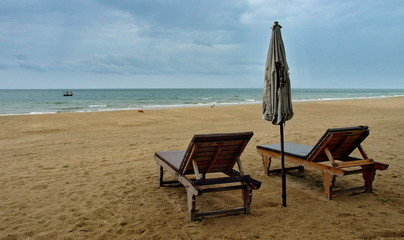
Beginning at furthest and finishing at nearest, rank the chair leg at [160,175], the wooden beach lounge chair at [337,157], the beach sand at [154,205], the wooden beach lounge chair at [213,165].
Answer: the chair leg at [160,175], the wooden beach lounge chair at [337,157], the wooden beach lounge chair at [213,165], the beach sand at [154,205]

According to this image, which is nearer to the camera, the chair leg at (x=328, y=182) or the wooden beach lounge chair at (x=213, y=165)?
the wooden beach lounge chair at (x=213, y=165)

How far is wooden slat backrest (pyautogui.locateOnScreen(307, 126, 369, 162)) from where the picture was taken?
4.60m

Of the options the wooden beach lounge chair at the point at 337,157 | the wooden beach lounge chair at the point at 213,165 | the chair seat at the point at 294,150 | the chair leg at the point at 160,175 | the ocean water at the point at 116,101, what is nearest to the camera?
the wooden beach lounge chair at the point at 213,165

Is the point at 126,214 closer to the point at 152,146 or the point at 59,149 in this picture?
the point at 152,146

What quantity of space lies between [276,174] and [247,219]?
A: 7.64ft

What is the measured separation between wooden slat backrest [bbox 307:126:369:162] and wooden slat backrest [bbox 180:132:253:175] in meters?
1.28

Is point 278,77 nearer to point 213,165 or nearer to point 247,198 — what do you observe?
point 213,165

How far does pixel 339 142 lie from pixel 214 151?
209cm

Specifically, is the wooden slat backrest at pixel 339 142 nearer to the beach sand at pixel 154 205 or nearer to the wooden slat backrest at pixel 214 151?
the beach sand at pixel 154 205

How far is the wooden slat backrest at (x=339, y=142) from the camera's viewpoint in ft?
15.1

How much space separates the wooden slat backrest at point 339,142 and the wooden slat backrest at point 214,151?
1.28 m

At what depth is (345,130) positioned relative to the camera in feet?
15.2

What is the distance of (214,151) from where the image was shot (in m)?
4.16

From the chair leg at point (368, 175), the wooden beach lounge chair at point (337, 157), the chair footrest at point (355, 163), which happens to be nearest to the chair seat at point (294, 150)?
the wooden beach lounge chair at point (337, 157)
